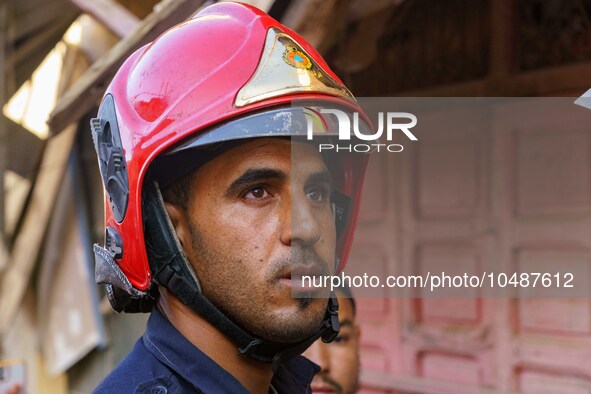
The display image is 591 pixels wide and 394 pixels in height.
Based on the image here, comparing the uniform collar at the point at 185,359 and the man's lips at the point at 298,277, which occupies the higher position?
the man's lips at the point at 298,277

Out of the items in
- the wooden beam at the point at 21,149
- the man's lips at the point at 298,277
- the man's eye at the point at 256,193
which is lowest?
the man's lips at the point at 298,277

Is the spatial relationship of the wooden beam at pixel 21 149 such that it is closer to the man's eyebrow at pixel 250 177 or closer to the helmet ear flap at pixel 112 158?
the helmet ear flap at pixel 112 158

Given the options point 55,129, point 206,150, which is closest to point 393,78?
point 55,129

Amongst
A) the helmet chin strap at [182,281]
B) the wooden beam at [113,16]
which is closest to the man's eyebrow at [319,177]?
the helmet chin strap at [182,281]

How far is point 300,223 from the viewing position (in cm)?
145

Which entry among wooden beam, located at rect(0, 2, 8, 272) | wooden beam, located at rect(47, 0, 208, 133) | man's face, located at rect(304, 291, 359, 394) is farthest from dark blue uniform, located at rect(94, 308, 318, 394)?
wooden beam, located at rect(0, 2, 8, 272)

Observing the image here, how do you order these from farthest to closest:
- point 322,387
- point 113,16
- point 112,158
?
point 113,16, point 322,387, point 112,158

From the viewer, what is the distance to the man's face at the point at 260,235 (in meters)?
1.44

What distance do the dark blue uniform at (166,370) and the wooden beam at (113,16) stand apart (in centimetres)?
192

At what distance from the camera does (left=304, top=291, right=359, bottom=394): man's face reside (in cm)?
294

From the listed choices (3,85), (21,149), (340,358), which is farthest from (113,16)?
(21,149)

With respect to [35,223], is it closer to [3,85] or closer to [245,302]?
[3,85]

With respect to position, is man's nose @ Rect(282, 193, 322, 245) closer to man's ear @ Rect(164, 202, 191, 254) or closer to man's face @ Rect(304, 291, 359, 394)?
man's ear @ Rect(164, 202, 191, 254)

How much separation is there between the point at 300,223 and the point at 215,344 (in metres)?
0.31
